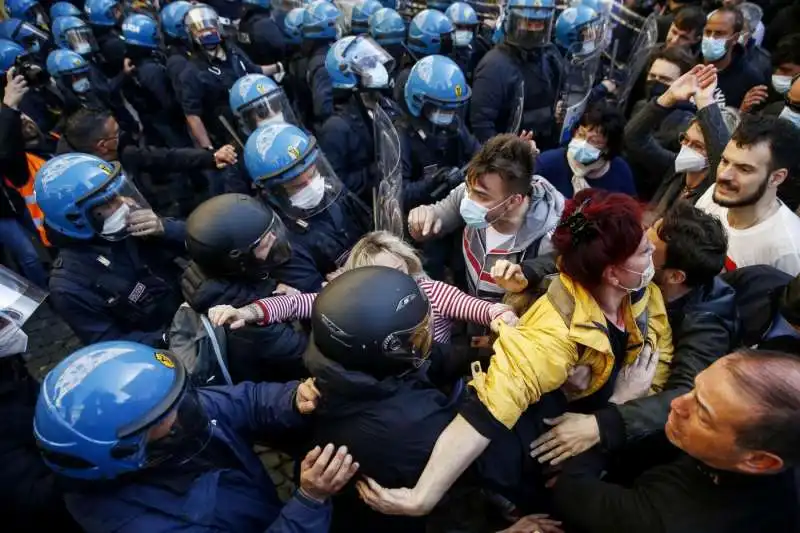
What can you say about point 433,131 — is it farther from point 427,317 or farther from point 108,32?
point 108,32

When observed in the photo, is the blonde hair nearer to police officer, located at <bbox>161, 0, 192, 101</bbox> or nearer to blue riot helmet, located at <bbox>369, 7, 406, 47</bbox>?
blue riot helmet, located at <bbox>369, 7, 406, 47</bbox>

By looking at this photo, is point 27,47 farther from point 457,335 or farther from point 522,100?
point 457,335

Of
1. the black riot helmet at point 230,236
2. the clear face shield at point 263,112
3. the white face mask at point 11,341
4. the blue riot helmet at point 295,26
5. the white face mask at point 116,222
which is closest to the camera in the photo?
the white face mask at point 11,341

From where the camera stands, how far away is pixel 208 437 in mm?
1724

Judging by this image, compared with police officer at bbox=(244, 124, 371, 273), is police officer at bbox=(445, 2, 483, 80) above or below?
above

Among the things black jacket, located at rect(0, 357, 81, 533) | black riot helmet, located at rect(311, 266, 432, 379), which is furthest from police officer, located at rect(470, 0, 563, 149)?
black jacket, located at rect(0, 357, 81, 533)

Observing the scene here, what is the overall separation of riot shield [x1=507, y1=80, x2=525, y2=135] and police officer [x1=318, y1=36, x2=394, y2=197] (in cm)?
120

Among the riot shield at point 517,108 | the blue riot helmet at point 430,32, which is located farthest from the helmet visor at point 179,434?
the blue riot helmet at point 430,32

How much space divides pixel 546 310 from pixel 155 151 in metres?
4.30

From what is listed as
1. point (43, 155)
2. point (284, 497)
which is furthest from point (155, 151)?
point (284, 497)

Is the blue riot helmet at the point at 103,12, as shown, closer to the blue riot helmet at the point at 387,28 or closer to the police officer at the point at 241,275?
the blue riot helmet at the point at 387,28

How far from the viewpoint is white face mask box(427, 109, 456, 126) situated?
12.9 ft

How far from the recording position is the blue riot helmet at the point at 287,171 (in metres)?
3.24

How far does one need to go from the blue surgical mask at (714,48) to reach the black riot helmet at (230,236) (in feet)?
14.2
